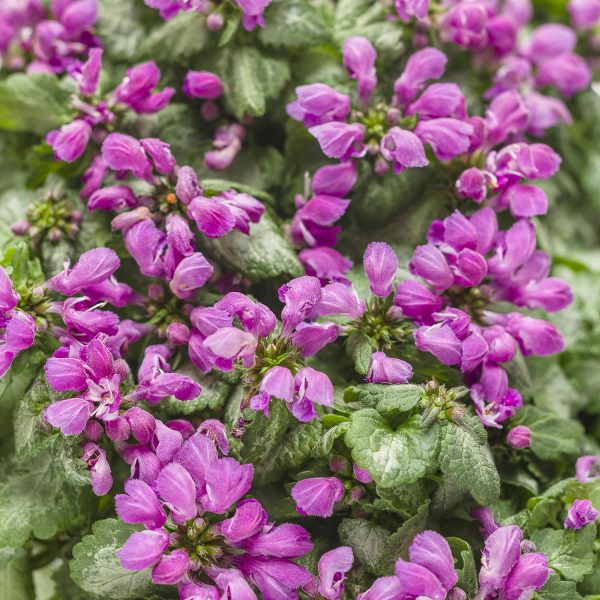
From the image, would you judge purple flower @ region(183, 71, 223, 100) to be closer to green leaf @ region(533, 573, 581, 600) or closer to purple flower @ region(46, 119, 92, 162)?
purple flower @ region(46, 119, 92, 162)

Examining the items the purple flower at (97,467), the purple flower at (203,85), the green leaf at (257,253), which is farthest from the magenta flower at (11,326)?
the purple flower at (203,85)

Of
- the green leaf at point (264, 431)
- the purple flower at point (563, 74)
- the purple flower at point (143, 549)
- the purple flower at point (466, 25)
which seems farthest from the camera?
the purple flower at point (563, 74)

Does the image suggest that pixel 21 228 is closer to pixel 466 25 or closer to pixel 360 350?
pixel 360 350

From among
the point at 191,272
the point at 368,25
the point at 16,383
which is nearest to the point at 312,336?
the point at 191,272

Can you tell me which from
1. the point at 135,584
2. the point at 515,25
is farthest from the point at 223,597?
the point at 515,25

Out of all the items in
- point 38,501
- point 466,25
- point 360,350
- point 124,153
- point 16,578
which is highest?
point 466,25

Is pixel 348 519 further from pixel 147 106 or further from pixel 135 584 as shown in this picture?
pixel 147 106

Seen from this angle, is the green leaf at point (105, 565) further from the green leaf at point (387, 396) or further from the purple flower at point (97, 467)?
the green leaf at point (387, 396)
